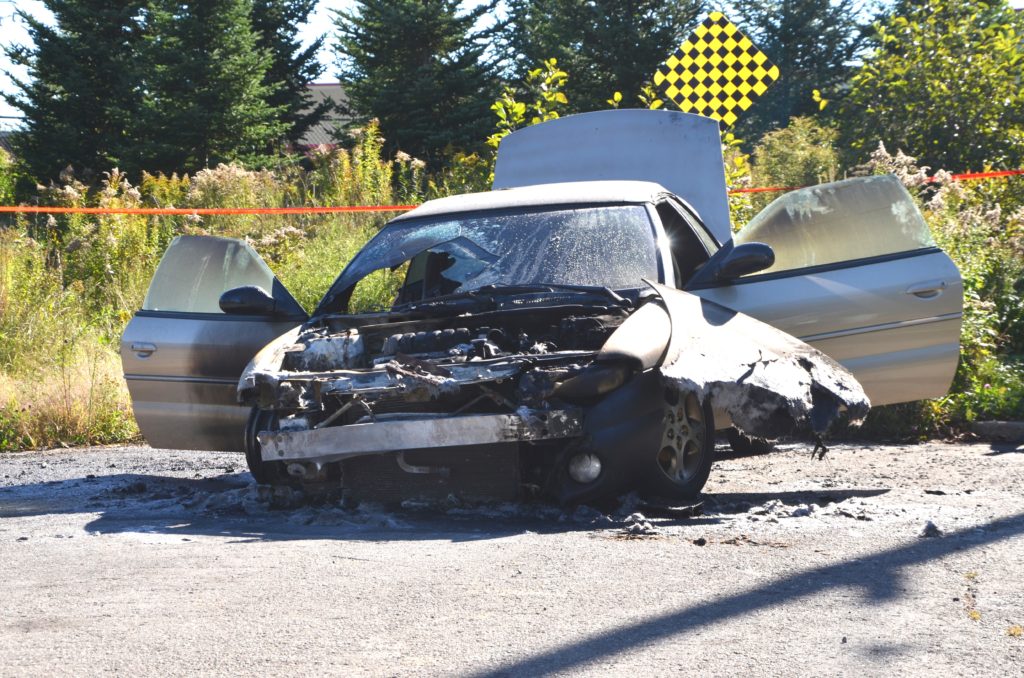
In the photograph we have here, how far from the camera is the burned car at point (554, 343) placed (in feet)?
16.9

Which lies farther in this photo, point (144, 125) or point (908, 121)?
point (144, 125)

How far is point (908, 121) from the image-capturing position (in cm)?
A: 1544

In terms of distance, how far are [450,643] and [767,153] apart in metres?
20.5

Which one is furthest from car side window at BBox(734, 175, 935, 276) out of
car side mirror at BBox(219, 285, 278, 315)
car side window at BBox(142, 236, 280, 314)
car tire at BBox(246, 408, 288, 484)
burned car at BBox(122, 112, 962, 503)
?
car side window at BBox(142, 236, 280, 314)

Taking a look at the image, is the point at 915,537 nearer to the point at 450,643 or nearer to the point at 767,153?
the point at 450,643

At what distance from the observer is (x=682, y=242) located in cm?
716

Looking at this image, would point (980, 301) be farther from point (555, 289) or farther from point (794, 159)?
point (794, 159)

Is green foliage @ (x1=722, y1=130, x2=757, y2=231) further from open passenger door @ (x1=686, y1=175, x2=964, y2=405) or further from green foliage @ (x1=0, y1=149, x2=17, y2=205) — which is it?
green foliage @ (x1=0, y1=149, x2=17, y2=205)

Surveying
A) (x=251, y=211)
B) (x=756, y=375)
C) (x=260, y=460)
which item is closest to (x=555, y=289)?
(x=756, y=375)

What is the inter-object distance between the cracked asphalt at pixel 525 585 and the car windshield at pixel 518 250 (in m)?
1.31

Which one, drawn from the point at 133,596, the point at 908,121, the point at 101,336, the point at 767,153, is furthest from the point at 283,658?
the point at 767,153

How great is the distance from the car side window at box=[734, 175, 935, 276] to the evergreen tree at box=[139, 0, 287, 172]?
18.5 m

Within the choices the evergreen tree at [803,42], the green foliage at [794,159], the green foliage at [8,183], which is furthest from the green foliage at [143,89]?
the evergreen tree at [803,42]

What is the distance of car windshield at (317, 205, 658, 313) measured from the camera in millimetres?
6223
